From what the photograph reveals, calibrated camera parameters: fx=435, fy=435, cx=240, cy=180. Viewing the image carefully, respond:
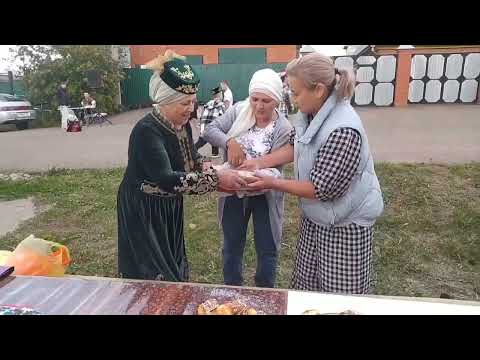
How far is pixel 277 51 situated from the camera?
58.0 ft

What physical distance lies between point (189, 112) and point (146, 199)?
47cm

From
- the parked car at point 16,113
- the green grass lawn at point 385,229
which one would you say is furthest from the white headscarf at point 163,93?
the parked car at point 16,113

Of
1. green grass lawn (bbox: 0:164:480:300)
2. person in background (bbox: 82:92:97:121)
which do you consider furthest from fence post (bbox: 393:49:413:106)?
person in background (bbox: 82:92:97:121)

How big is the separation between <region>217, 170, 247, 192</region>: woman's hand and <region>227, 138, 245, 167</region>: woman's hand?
0.60ft

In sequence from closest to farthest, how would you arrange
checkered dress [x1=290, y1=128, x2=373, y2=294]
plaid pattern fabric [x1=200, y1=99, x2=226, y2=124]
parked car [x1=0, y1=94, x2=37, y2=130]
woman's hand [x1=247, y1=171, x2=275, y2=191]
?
checkered dress [x1=290, y1=128, x2=373, y2=294] < woman's hand [x1=247, y1=171, x2=275, y2=191] < plaid pattern fabric [x1=200, y1=99, x2=226, y2=124] < parked car [x1=0, y1=94, x2=37, y2=130]

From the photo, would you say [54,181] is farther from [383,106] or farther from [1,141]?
[383,106]

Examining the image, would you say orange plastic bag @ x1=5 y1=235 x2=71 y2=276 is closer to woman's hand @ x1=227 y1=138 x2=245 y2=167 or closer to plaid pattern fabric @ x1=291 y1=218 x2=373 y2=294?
woman's hand @ x1=227 y1=138 x2=245 y2=167

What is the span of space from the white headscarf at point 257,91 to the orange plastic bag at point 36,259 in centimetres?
113

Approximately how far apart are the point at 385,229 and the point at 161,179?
9.65 ft

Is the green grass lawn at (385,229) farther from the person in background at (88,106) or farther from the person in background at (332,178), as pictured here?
the person in background at (88,106)

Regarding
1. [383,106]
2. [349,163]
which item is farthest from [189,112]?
[383,106]

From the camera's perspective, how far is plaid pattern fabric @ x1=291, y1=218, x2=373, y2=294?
1943mm

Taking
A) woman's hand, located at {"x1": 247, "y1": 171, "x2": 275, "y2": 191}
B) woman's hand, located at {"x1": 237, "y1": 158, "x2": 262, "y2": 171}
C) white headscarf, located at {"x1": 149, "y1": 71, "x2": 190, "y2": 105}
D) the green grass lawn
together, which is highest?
white headscarf, located at {"x1": 149, "y1": 71, "x2": 190, "y2": 105}

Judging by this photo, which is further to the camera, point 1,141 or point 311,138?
point 1,141
